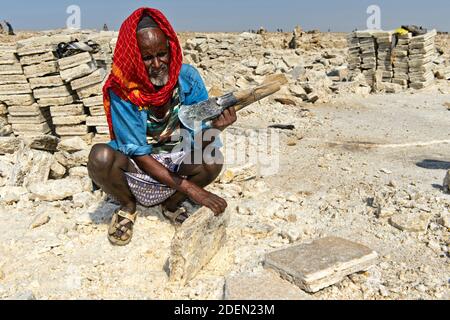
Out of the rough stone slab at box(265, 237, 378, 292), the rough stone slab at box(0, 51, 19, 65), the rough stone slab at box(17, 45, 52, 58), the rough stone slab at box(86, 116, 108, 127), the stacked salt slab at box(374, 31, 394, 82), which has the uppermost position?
the stacked salt slab at box(374, 31, 394, 82)

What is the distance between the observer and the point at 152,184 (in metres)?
2.90

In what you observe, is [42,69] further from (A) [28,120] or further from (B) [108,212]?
(B) [108,212]

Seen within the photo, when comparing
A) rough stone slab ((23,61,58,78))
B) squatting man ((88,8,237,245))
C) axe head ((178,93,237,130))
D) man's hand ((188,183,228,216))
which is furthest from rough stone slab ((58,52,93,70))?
man's hand ((188,183,228,216))

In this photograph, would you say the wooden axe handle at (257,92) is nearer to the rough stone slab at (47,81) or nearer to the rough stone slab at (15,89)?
the rough stone slab at (47,81)

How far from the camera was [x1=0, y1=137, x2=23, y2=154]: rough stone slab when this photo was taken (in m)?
4.55

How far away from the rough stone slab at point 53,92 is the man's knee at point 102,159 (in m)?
3.14

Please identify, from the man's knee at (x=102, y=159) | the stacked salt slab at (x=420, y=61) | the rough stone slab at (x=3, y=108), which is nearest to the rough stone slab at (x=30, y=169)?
the man's knee at (x=102, y=159)

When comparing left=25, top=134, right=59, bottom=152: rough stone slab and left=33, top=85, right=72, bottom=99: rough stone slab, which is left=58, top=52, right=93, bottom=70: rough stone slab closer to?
left=33, top=85, right=72, bottom=99: rough stone slab

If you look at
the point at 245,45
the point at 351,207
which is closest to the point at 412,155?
the point at 351,207

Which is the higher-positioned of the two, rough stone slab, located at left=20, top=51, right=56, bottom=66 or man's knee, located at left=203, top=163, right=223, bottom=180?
rough stone slab, located at left=20, top=51, right=56, bottom=66

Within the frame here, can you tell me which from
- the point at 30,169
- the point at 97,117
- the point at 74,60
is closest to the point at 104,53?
the point at 74,60

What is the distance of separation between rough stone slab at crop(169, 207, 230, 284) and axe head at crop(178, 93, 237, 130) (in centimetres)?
63

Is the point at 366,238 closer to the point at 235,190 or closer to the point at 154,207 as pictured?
the point at 235,190

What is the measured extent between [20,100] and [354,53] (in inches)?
362
